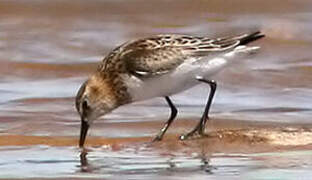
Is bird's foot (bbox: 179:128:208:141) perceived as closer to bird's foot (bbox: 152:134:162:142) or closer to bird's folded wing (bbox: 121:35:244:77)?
bird's foot (bbox: 152:134:162:142)

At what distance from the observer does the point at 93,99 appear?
28.3 ft

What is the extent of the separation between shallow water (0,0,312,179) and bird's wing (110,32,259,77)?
1.80 feet

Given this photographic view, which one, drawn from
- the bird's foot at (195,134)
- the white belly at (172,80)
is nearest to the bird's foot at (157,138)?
the bird's foot at (195,134)

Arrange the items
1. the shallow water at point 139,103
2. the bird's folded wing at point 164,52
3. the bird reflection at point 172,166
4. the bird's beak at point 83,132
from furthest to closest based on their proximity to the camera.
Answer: the bird's beak at point 83,132, the bird's folded wing at point 164,52, the shallow water at point 139,103, the bird reflection at point 172,166

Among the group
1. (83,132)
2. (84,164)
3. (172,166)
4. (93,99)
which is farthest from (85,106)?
(172,166)

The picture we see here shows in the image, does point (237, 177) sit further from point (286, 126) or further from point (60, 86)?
point (60, 86)

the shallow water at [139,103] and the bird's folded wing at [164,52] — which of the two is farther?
the bird's folded wing at [164,52]

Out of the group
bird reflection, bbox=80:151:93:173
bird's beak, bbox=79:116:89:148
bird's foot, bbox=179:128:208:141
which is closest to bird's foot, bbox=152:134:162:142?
bird's foot, bbox=179:128:208:141

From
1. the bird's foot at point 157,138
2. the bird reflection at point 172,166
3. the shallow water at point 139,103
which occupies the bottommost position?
the shallow water at point 139,103

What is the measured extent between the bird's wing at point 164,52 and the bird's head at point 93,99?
0.27 meters

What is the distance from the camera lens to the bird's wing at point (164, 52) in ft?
27.6

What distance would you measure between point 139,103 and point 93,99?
1839 mm

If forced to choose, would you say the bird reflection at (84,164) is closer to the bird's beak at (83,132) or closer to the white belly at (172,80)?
the bird's beak at (83,132)

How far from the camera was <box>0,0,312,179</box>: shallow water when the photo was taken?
25.0 feet
